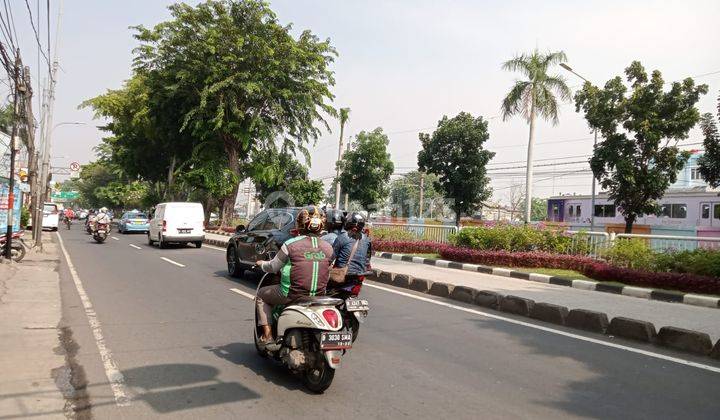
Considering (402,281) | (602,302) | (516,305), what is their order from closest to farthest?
(516,305)
(602,302)
(402,281)

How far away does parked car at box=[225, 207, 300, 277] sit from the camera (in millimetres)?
10750

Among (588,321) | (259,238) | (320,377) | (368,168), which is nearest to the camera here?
(320,377)

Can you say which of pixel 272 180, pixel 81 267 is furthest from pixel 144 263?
pixel 272 180

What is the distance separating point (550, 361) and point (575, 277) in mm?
8339

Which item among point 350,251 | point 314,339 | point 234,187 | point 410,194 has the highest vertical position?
point 410,194

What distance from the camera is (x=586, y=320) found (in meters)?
7.39

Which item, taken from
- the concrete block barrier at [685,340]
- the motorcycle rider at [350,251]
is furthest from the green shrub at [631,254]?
the motorcycle rider at [350,251]

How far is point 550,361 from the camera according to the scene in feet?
18.5

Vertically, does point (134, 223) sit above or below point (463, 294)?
above

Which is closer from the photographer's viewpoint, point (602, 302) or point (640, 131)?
point (602, 302)

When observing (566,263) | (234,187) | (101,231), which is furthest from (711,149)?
(234,187)

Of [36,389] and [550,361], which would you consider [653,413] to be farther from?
[36,389]

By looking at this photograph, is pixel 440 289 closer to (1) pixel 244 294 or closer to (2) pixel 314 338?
(1) pixel 244 294

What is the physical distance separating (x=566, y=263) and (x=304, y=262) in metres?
11.7
